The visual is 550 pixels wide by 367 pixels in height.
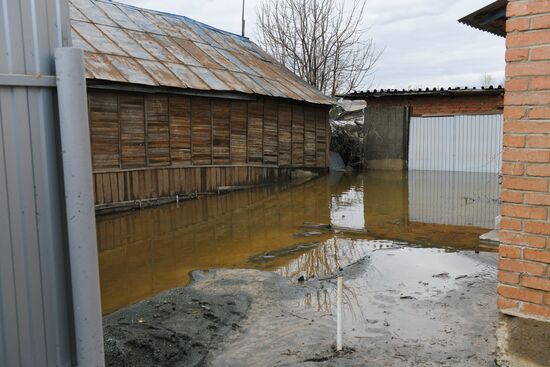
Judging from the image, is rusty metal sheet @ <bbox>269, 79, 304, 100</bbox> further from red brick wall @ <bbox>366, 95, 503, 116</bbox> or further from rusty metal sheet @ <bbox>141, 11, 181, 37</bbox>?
red brick wall @ <bbox>366, 95, 503, 116</bbox>

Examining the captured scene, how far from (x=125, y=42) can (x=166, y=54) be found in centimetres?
121

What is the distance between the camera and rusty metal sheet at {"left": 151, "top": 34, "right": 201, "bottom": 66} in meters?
14.1

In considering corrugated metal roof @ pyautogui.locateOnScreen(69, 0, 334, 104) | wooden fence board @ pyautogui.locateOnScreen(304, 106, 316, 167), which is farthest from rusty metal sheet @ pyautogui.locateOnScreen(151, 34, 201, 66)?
wooden fence board @ pyautogui.locateOnScreen(304, 106, 316, 167)

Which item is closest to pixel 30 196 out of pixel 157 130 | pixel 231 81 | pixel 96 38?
pixel 157 130

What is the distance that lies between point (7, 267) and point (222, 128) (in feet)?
40.7

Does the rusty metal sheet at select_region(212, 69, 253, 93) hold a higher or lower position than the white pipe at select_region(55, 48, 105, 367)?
higher

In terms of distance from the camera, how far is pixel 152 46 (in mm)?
13750

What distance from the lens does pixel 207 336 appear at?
4.24m

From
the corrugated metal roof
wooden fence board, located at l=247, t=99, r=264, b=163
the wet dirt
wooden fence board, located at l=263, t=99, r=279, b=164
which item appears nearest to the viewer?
the wet dirt

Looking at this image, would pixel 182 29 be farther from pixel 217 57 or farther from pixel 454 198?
pixel 454 198

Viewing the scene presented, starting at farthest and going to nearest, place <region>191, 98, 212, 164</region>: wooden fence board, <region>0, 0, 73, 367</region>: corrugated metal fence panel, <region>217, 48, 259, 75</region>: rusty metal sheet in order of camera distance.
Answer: <region>217, 48, 259, 75</region>: rusty metal sheet < <region>191, 98, 212, 164</region>: wooden fence board < <region>0, 0, 73, 367</region>: corrugated metal fence panel

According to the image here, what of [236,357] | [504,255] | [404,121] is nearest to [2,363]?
[236,357]

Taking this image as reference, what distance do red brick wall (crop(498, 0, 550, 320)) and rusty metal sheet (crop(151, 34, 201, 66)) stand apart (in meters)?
12.0

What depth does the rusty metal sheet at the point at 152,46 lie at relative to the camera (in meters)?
13.4
